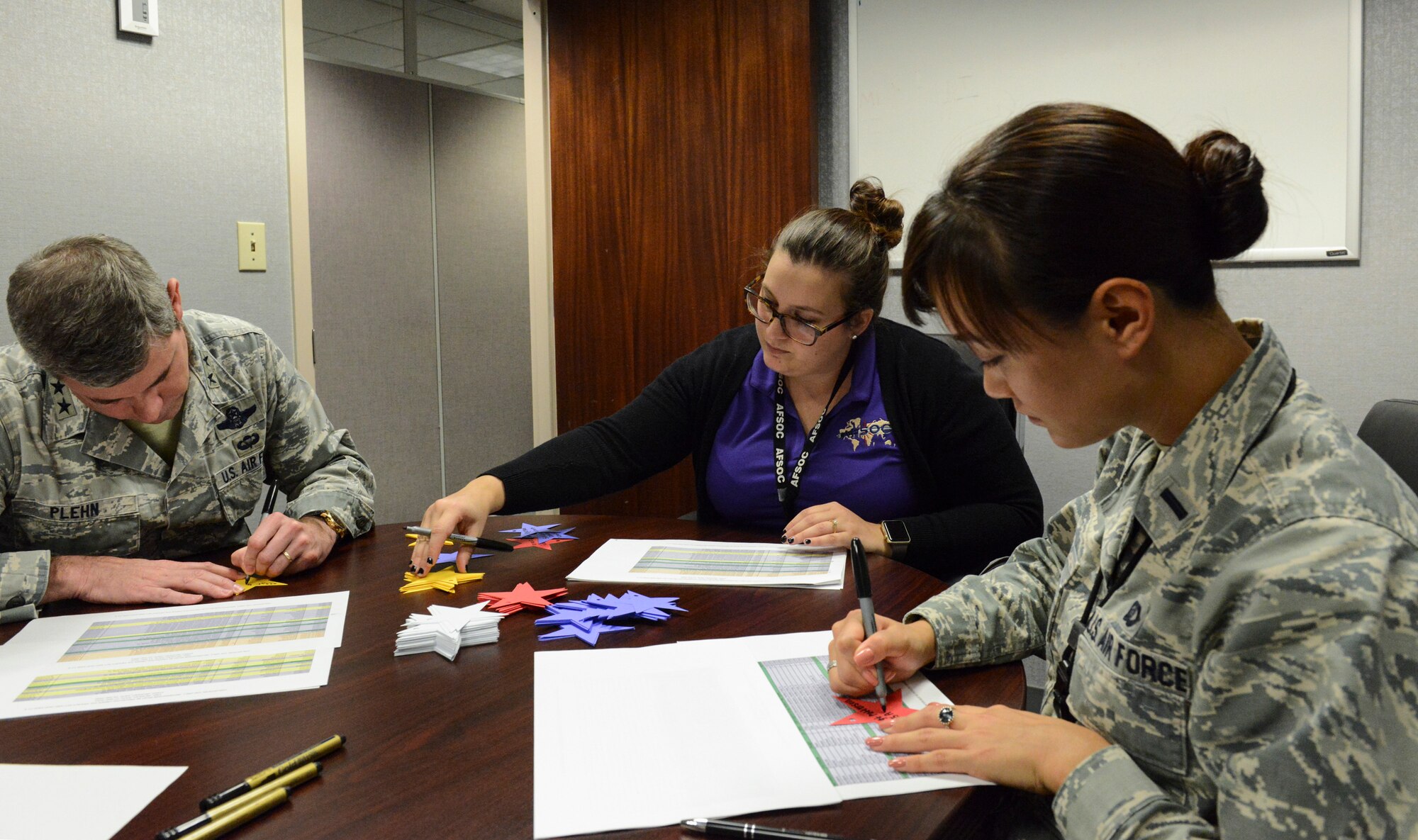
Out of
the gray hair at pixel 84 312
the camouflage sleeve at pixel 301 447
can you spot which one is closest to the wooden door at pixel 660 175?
the camouflage sleeve at pixel 301 447

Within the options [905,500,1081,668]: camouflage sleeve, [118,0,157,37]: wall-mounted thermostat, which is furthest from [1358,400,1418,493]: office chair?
[118,0,157,37]: wall-mounted thermostat

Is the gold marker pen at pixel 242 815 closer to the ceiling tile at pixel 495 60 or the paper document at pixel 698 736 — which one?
the paper document at pixel 698 736

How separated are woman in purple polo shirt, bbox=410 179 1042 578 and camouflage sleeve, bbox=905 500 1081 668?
0.45 meters

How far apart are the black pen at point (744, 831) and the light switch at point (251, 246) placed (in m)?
2.38

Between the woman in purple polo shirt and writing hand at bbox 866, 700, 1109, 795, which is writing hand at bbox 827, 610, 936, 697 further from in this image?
the woman in purple polo shirt

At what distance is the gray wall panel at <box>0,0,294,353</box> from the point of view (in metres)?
2.24

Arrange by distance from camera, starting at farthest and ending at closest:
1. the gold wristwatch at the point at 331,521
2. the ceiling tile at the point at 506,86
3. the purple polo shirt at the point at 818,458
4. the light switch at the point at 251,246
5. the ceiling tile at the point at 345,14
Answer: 1. the ceiling tile at the point at 506,86
2. the ceiling tile at the point at 345,14
3. the light switch at the point at 251,246
4. the purple polo shirt at the point at 818,458
5. the gold wristwatch at the point at 331,521

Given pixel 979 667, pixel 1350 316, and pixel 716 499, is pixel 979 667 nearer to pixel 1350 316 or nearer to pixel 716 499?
pixel 716 499

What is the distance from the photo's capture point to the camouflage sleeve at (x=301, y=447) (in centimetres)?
179

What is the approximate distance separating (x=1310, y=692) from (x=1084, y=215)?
0.38m

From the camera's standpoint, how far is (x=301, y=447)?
1.82 metres

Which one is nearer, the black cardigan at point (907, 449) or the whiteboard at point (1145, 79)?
the black cardigan at point (907, 449)

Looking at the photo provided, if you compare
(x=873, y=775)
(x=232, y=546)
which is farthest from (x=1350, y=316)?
(x=232, y=546)

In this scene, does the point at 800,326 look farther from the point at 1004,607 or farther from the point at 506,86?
the point at 506,86
